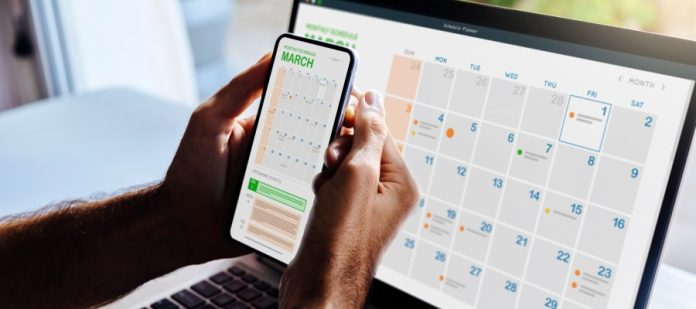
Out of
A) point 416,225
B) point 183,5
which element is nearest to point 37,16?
point 183,5

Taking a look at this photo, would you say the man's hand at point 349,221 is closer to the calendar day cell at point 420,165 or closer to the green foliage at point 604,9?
the calendar day cell at point 420,165

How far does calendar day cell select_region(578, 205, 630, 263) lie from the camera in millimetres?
498

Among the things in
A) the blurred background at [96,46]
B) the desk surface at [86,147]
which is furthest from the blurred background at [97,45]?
the desk surface at [86,147]

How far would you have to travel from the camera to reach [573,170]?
52cm

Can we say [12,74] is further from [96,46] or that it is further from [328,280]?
[328,280]

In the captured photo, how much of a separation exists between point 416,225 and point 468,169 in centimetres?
8

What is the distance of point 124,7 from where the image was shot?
69.9 inches

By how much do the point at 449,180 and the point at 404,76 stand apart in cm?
11

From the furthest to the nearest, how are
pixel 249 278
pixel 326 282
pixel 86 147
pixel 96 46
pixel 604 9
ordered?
pixel 96 46 < pixel 604 9 < pixel 86 147 < pixel 249 278 < pixel 326 282

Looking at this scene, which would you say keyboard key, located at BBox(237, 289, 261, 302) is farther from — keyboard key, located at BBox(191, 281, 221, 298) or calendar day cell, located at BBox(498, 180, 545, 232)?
calendar day cell, located at BBox(498, 180, 545, 232)

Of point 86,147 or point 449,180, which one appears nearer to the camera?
point 449,180

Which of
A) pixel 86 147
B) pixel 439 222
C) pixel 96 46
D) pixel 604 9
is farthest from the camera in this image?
pixel 96 46

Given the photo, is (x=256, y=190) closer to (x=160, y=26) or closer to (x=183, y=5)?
(x=160, y=26)

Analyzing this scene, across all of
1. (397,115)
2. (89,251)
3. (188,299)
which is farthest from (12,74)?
(397,115)
